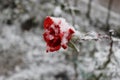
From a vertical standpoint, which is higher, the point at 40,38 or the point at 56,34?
the point at 56,34

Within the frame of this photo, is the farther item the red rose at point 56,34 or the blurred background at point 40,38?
the blurred background at point 40,38

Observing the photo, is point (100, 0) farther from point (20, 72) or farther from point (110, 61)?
point (110, 61)

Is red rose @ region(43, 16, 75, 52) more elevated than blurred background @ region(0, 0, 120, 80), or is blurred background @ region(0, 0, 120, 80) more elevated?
red rose @ region(43, 16, 75, 52)

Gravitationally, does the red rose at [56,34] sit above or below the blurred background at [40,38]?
above

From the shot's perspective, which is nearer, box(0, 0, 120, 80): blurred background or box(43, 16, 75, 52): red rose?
box(43, 16, 75, 52): red rose

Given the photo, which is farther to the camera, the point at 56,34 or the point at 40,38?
the point at 40,38

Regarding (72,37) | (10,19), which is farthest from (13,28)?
(72,37)
